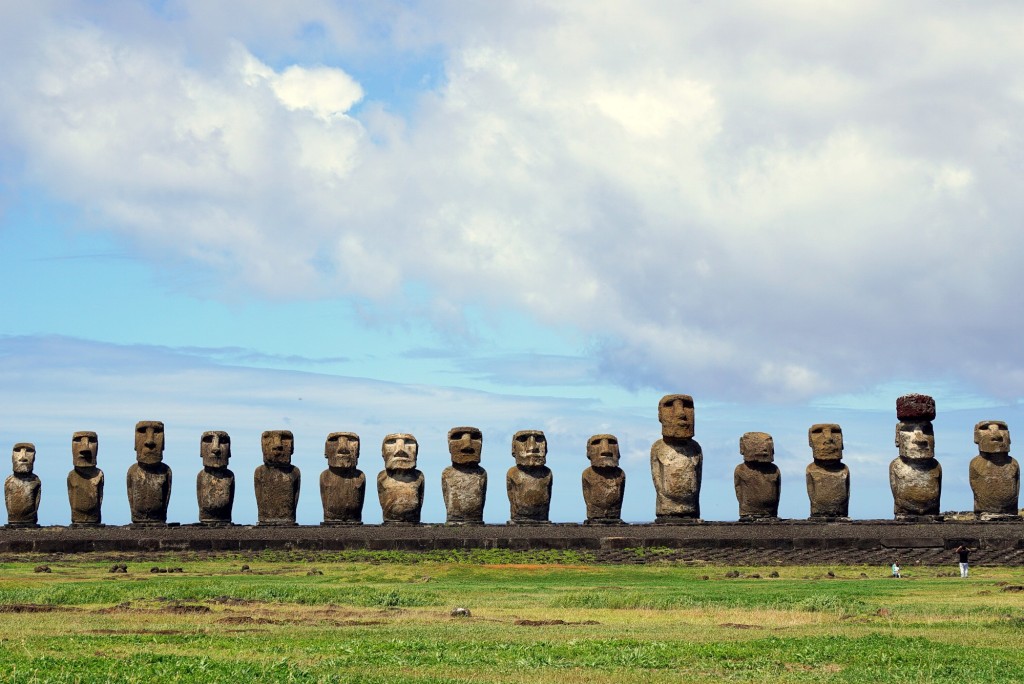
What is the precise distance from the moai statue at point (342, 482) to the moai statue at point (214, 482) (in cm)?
292

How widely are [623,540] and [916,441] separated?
8756mm

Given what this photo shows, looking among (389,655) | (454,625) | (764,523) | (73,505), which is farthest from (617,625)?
(73,505)

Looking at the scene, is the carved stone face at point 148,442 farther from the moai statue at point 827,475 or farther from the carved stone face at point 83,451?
the moai statue at point 827,475

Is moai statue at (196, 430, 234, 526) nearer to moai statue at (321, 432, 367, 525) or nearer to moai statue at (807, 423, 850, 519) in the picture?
moai statue at (321, 432, 367, 525)

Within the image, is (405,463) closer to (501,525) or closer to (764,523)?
(501,525)

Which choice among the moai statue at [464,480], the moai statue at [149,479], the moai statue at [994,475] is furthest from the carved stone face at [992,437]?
the moai statue at [149,479]

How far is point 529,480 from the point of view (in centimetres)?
4047

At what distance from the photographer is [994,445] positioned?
39.1m

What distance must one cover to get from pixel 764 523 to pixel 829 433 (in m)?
3.28

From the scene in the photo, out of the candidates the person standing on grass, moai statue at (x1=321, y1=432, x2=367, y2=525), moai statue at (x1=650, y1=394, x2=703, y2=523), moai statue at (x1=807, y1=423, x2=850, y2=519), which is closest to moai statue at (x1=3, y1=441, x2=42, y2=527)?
moai statue at (x1=321, y1=432, x2=367, y2=525)

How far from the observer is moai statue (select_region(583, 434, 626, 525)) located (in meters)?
40.3

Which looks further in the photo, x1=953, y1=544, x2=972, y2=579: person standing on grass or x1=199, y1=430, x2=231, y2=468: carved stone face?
x1=199, y1=430, x2=231, y2=468: carved stone face

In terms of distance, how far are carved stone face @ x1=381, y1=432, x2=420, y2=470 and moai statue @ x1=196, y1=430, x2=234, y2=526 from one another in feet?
15.6

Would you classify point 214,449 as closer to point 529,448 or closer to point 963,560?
point 529,448
